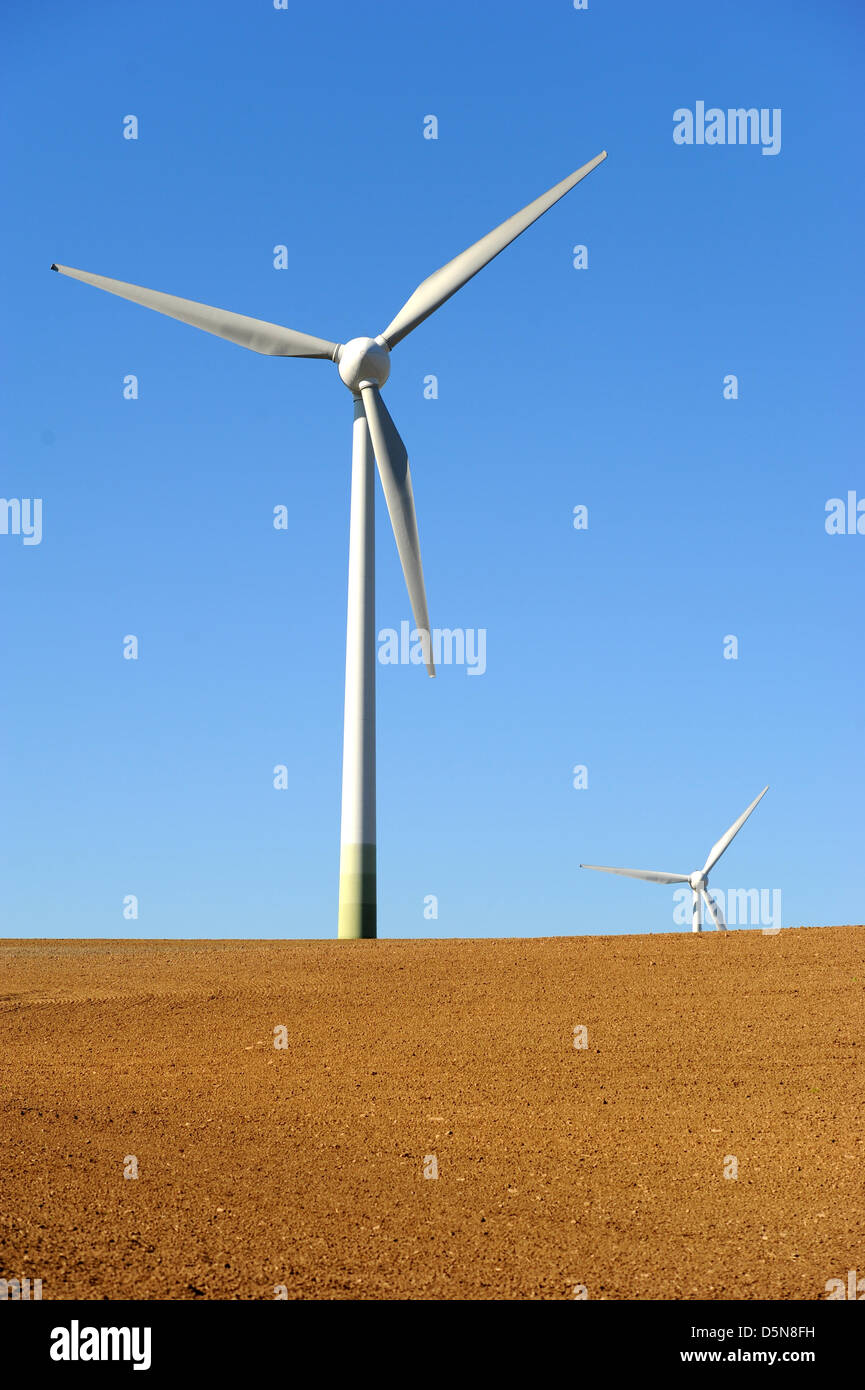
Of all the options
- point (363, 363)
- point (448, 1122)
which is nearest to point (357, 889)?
point (363, 363)

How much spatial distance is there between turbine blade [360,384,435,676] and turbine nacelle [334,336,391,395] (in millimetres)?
443

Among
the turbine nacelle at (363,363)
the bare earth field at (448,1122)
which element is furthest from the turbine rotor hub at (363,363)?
the bare earth field at (448,1122)

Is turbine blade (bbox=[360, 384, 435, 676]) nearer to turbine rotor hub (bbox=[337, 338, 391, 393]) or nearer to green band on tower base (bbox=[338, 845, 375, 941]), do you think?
turbine rotor hub (bbox=[337, 338, 391, 393])

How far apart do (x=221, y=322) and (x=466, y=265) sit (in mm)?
7617

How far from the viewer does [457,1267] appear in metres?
10.8

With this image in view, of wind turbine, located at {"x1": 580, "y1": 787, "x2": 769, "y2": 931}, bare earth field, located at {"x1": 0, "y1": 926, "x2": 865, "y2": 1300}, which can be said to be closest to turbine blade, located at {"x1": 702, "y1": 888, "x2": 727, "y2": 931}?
wind turbine, located at {"x1": 580, "y1": 787, "x2": 769, "y2": 931}

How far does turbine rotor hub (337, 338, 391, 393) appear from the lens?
117 feet

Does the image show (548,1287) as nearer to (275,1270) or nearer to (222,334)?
(275,1270)

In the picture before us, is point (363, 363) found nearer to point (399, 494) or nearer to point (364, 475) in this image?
point (364, 475)

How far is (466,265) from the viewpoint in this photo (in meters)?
36.7

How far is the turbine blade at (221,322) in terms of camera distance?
35.9 metres
